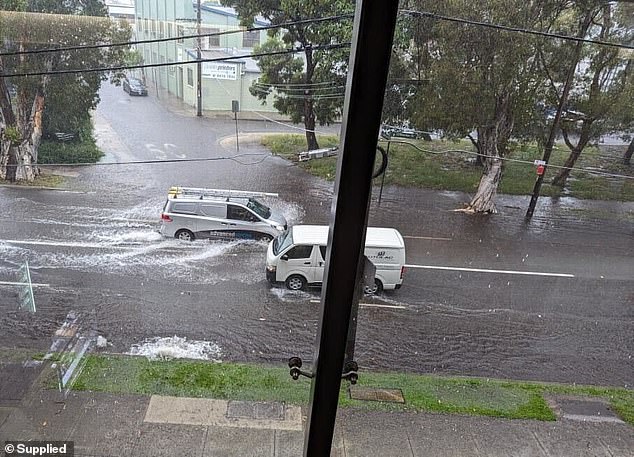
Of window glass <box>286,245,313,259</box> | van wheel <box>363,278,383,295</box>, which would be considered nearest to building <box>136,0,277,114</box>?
window glass <box>286,245,313,259</box>

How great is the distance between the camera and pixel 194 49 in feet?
2.99

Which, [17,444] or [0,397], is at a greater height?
[0,397]

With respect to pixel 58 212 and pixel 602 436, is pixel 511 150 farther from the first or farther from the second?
pixel 58 212

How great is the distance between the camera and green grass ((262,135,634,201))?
3.27 feet

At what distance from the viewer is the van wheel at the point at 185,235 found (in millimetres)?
1037

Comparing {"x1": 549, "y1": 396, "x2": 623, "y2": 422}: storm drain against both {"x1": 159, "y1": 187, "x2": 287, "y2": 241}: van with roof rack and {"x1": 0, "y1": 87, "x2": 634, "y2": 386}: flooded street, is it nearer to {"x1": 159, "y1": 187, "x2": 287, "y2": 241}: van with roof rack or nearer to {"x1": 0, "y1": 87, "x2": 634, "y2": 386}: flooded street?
{"x1": 0, "y1": 87, "x2": 634, "y2": 386}: flooded street

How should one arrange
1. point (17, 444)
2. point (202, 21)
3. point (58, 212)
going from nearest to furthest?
point (202, 21)
point (58, 212)
point (17, 444)

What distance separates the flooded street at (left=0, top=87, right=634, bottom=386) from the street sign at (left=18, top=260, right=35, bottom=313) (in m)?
0.01

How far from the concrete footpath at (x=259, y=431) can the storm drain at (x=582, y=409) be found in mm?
15

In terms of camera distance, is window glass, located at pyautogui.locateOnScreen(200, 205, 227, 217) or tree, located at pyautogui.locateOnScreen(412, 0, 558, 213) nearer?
tree, located at pyautogui.locateOnScreen(412, 0, 558, 213)

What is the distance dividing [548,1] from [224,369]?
40.8 inches

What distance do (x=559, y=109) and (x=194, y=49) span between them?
2.45 ft

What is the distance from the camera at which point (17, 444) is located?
3.64 feet

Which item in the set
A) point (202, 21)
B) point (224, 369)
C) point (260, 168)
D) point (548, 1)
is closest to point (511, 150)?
point (548, 1)
